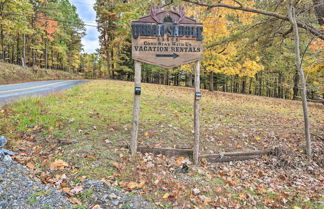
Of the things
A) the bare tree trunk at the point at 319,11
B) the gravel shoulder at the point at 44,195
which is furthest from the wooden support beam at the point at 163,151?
the bare tree trunk at the point at 319,11

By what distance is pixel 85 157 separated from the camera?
12.6 ft

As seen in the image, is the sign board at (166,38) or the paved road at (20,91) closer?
the sign board at (166,38)

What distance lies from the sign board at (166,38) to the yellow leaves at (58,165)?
2450 millimetres

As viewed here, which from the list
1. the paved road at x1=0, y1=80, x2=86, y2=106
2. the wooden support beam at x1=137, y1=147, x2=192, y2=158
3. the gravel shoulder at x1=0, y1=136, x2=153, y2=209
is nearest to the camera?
the gravel shoulder at x1=0, y1=136, x2=153, y2=209

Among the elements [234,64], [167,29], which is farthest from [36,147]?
[234,64]

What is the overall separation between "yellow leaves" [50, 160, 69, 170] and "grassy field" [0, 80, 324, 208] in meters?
0.03

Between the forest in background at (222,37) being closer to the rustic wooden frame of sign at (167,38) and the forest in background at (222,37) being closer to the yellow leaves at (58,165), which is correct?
the rustic wooden frame of sign at (167,38)

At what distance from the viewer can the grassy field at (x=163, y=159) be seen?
326 cm

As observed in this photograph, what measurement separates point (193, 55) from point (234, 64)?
1307cm

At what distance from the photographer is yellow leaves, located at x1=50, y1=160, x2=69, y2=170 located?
344 centimetres

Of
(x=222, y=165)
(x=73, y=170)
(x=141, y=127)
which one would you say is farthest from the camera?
(x=141, y=127)

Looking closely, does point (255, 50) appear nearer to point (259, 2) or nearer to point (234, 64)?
point (259, 2)

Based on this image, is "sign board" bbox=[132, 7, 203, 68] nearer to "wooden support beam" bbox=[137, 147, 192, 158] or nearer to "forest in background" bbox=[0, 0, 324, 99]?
"forest in background" bbox=[0, 0, 324, 99]

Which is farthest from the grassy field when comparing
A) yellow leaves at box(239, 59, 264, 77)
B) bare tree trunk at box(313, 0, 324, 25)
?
yellow leaves at box(239, 59, 264, 77)
